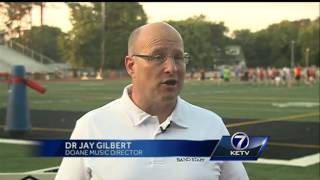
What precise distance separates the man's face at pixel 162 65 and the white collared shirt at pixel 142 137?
112 mm

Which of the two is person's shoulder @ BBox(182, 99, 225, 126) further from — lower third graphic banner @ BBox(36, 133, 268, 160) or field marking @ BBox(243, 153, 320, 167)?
field marking @ BBox(243, 153, 320, 167)

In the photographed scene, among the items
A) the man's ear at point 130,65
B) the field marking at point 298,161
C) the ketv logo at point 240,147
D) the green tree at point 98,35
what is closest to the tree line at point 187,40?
the green tree at point 98,35

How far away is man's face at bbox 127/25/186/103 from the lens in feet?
7.80

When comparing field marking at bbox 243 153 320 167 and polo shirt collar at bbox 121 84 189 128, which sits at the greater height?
polo shirt collar at bbox 121 84 189 128

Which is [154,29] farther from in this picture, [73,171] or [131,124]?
[73,171]

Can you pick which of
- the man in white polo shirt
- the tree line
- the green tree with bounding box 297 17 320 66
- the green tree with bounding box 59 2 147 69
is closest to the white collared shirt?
the man in white polo shirt

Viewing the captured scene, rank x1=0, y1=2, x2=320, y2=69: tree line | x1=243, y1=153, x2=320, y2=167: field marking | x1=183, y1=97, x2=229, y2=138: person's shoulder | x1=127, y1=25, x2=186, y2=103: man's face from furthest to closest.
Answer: x1=0, y1=2, x2=320, y2=69: tree line
x1=243, y1=153, x2=320, y2=167: field marking
x1=183, y1=97, x2=229, y2=138: person's shoulder
x1=127, y1=25, x2=186, y2=103: man's face

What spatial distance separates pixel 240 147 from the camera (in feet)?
7.48

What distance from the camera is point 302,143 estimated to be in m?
11.5

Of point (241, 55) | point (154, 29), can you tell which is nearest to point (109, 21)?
point (241, 55)

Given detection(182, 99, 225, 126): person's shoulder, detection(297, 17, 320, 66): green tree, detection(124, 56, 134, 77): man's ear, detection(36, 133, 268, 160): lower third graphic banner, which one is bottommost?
detection(297, 17, 320, 66): green tree

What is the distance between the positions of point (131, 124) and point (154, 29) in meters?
0.37

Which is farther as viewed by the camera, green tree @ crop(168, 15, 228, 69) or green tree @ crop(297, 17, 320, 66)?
green tree @ crop(297, 17, 320, 66)

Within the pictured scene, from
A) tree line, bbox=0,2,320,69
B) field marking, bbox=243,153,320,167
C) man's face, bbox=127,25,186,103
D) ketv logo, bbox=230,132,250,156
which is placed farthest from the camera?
tree line, bbox=0,2,320,69
